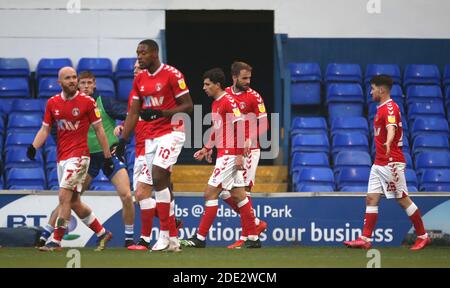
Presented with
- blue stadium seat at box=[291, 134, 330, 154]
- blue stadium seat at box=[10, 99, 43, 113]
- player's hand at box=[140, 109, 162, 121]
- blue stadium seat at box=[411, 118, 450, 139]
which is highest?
blue stadium seat at box=[10, 99, 43, 113]

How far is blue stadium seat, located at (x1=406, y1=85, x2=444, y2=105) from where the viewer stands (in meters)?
18.8

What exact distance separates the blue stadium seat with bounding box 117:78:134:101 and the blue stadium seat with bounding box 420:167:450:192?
212 inches

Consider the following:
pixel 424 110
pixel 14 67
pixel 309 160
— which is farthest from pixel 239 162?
pixel 14 67

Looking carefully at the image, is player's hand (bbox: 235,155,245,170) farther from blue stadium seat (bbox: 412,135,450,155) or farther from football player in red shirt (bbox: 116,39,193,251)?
blue stadium seat (bbox: 412,135,450,155)

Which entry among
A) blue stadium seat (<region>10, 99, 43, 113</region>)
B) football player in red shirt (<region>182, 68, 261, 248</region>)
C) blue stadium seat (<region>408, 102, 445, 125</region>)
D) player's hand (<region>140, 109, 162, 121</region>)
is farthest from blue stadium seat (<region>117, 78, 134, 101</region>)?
player's hand (<region>140, 109, 162, 121</region>)

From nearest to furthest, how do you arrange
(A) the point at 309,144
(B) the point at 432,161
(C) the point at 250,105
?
(C) the point at 250,105, (B) the point at 432,161, (A) the point at 309,144

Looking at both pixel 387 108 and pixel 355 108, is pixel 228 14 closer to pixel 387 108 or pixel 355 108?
pixel 355 108

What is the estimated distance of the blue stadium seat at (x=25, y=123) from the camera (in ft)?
58.2

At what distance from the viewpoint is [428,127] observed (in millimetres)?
17969

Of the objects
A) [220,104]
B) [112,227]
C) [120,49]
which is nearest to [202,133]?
[120,49]

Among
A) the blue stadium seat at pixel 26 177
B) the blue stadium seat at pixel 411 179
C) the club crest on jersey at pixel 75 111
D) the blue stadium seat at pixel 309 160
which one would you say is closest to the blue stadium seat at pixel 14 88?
the blue stadium seat at pixel 26 177

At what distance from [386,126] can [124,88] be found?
23.8 ft

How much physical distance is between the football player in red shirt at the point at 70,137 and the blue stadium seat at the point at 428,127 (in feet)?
24.5

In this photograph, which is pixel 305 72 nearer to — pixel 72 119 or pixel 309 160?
pixel 309 160
